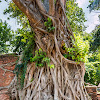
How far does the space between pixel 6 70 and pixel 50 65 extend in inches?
72.8

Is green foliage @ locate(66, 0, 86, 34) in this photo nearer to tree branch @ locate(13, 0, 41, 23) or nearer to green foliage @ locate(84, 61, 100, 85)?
green foliage @ locate(84, 61, 100, 85)

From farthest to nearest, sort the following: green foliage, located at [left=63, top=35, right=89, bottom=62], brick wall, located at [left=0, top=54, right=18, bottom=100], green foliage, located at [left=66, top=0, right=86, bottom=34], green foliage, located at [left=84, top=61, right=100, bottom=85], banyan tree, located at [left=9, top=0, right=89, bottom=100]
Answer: green foliage, located at [left=66, top=0, right=86, bottom=34] → green foliage, located at [left=84, top=61, right=100, bottom=85] → brick wall, located at [left=0, top=54, right=18, bottom=100] → green foliage, located at [left=63, top=35, right=89, bottom=62] → banyan tree, located at [left=9, top=0, right=89, bottom=100]

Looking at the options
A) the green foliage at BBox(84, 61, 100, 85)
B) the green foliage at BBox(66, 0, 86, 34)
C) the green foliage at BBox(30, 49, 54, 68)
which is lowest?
the green foliage at BBox(84, 61, 100, 85)

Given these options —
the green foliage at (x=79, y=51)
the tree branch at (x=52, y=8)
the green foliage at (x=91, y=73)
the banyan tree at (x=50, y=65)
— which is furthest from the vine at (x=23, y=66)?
the green foliage at (x=91, y=73)

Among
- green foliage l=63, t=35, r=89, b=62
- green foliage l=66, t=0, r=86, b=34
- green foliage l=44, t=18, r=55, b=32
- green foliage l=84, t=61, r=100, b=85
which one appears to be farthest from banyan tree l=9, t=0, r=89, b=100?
green foliage l=66, t=0, r=86, b=34

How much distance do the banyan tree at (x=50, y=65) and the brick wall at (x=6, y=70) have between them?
0.86 feet

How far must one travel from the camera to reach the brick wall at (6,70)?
12.4 feet

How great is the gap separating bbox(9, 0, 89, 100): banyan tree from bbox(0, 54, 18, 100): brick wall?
26cm

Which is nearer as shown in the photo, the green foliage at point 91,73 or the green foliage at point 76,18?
the green foliage at point 91,73

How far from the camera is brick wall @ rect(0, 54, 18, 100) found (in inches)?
149

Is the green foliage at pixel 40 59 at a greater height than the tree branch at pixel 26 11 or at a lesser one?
lesser

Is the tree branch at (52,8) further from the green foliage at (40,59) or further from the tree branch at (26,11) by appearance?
the green foliage at (40,59)

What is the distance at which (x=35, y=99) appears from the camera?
3.21 meters

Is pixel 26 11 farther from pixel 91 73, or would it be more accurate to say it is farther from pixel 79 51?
pixel 91 73
